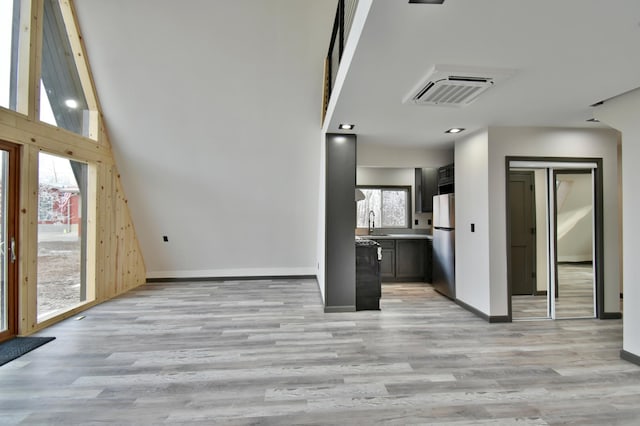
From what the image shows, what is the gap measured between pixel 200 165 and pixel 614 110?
530cm

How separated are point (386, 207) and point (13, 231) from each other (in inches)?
233

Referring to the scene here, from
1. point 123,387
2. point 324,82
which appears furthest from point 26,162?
point 324,82

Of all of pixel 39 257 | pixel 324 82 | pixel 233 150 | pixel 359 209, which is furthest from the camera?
pixel 359 209

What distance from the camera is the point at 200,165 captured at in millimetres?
5180

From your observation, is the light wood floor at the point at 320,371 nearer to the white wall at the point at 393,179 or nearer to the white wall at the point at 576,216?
the white wall at the point at 576,216

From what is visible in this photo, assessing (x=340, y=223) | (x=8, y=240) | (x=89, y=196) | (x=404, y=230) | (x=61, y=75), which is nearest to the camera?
(x=8, y=240)

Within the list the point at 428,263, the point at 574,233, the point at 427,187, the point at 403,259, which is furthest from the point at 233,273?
the point at 574,233

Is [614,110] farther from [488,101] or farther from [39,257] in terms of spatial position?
[39,257]

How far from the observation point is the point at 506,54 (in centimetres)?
219

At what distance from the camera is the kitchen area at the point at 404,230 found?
14.9 feet

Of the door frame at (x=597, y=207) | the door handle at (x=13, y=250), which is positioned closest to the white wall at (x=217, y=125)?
the door handle at (x=13, y=250)

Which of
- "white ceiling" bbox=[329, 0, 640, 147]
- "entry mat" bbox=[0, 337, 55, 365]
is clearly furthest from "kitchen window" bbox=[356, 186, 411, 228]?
"entry mat" bbox=[0, 337, 55, 365]

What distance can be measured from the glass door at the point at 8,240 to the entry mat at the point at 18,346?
145 mm

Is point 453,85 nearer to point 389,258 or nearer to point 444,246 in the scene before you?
point 444,246
